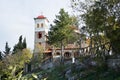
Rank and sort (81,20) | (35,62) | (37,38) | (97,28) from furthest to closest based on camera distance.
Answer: (37,38)
(35,62)
(81,20)
(97,28)

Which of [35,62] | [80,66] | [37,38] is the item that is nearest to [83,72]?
[80,66]

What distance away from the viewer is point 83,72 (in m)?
38.1

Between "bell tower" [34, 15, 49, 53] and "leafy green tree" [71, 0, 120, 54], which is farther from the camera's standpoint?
"bell tower" [34, 15, 49, 53]

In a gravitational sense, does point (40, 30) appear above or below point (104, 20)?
above

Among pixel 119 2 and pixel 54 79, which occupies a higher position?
pixel 119 2

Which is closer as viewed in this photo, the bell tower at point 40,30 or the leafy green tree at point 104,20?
the leafy green tree at point 104,20

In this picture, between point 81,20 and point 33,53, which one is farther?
point 33,53

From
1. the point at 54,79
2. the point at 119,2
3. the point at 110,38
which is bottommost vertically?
the point at 54,79

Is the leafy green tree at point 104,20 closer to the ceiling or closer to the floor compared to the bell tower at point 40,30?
closer to the floor

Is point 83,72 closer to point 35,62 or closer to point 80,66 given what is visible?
point 80,66

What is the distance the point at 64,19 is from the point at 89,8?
20.4 meters

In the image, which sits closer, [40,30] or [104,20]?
[104,20]

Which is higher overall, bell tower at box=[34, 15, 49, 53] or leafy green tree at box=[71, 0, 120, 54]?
bell tower at box=[34, 15, 49, 53]

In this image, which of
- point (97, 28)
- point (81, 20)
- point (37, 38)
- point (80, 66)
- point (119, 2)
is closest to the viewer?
point (119, 2)
